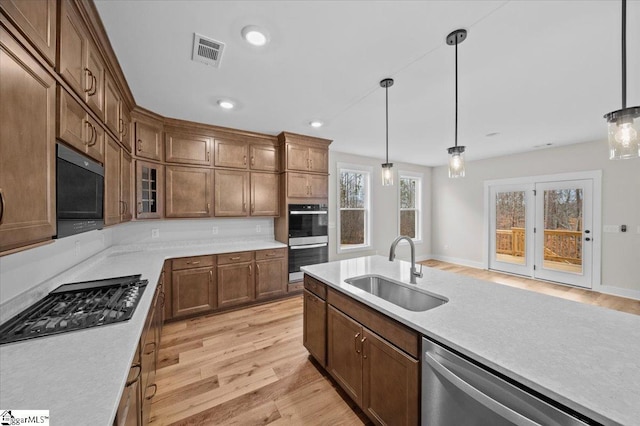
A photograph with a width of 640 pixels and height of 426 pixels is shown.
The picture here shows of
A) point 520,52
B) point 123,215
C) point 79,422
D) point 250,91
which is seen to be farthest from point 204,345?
point 520,52

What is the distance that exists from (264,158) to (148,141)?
5.01 ft

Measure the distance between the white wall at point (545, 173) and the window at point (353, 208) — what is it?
2.48 metres

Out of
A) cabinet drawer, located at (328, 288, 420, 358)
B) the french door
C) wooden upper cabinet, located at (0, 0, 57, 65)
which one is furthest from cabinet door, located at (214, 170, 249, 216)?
the french door

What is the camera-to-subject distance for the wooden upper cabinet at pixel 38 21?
85cm

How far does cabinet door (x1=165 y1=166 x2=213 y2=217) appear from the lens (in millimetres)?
3238

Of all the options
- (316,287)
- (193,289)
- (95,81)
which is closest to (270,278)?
(193,289)

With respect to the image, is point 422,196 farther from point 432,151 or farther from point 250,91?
point 250,91

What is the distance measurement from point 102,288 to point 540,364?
8.39 ft

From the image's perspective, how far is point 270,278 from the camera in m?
3.65

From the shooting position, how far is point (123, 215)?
2.48 m

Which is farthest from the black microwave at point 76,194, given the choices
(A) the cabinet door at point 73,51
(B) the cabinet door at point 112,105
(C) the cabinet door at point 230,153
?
(C) the cabinet door at point 230,153

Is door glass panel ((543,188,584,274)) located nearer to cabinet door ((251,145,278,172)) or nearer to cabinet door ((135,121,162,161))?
cabinet door ((251,145,278,172))

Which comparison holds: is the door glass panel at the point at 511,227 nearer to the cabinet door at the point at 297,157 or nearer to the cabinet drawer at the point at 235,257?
the cabinet door at the point at 297,157

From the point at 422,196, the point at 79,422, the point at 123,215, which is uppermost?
the point at 422,196
